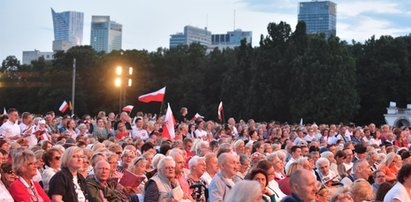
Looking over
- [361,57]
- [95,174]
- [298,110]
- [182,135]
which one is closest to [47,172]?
[95,174]

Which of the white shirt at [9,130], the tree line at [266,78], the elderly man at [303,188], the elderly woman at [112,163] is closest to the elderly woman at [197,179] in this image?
the elderly woman at [112,163]

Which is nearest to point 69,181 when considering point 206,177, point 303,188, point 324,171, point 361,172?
point 206,177

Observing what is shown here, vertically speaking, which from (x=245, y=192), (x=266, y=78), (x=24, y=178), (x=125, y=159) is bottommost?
(x=125, y=159)

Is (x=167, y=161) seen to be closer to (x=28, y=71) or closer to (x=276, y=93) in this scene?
(x=276, y=93)

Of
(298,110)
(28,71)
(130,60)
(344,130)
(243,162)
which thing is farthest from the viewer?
(28,71)

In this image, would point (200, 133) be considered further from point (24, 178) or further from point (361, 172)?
point (24, 178)

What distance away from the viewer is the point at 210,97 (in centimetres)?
7112

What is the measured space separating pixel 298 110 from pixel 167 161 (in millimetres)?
48774

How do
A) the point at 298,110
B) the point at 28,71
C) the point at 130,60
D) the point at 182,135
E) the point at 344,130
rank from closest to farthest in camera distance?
the point at 182,135 < the point at 344,130 < the point at 298,110 < the point at 130,60 < the point at 28,71

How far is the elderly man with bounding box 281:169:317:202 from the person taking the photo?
24.9 ft

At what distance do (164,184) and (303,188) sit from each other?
8.99ft

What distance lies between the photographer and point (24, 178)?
9016 millimetres

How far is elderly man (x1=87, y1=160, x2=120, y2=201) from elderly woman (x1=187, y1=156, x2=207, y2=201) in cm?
124

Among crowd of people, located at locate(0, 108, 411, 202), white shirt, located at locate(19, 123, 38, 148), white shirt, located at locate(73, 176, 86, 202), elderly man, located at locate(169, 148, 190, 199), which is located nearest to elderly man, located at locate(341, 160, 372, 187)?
crowd of people, located at locate(0, 108, 411, 202)
